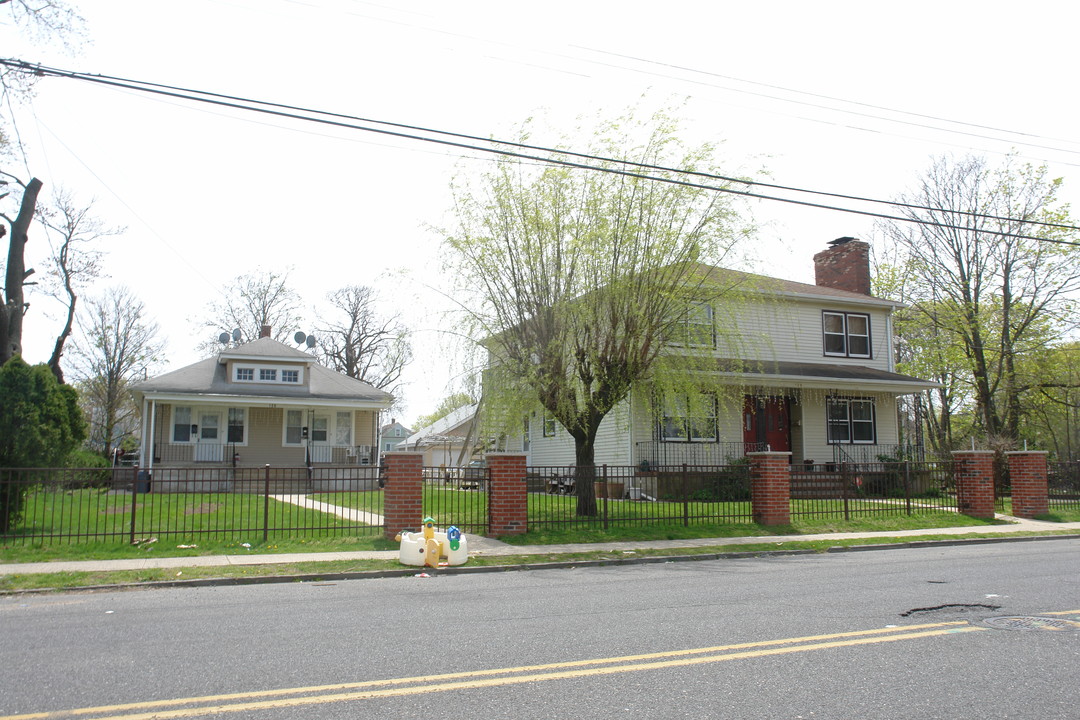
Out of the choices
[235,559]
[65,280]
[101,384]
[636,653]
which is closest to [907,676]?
[636,653]

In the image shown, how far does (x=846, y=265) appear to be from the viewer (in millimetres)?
30391

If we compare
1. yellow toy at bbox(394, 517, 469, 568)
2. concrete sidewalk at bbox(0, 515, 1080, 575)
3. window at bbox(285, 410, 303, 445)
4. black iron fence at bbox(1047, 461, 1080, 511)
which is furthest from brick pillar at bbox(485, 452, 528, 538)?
window at bbox(285, 410, 303, 445)

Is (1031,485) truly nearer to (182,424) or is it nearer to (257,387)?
(257,387)

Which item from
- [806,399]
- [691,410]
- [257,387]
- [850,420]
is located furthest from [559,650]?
[257,387]

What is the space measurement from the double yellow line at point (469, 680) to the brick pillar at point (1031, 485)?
15.8m

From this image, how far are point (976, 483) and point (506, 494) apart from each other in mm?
12414

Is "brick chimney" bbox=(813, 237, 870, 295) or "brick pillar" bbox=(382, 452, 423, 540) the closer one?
"brick pillar" bbox=(382, 452, 423, 540)

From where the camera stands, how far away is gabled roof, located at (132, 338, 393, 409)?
28.4 m

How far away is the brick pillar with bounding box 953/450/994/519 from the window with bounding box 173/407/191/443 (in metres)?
25.2

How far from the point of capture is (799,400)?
25844mm

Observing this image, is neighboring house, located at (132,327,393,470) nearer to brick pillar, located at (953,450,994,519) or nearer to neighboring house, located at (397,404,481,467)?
neighboring house, located at (397,404,481,467)

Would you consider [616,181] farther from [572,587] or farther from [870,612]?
[870,612]

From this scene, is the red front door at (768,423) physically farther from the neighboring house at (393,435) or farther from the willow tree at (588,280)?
the neighboring house at (393,435)

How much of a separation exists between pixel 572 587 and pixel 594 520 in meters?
5.96
